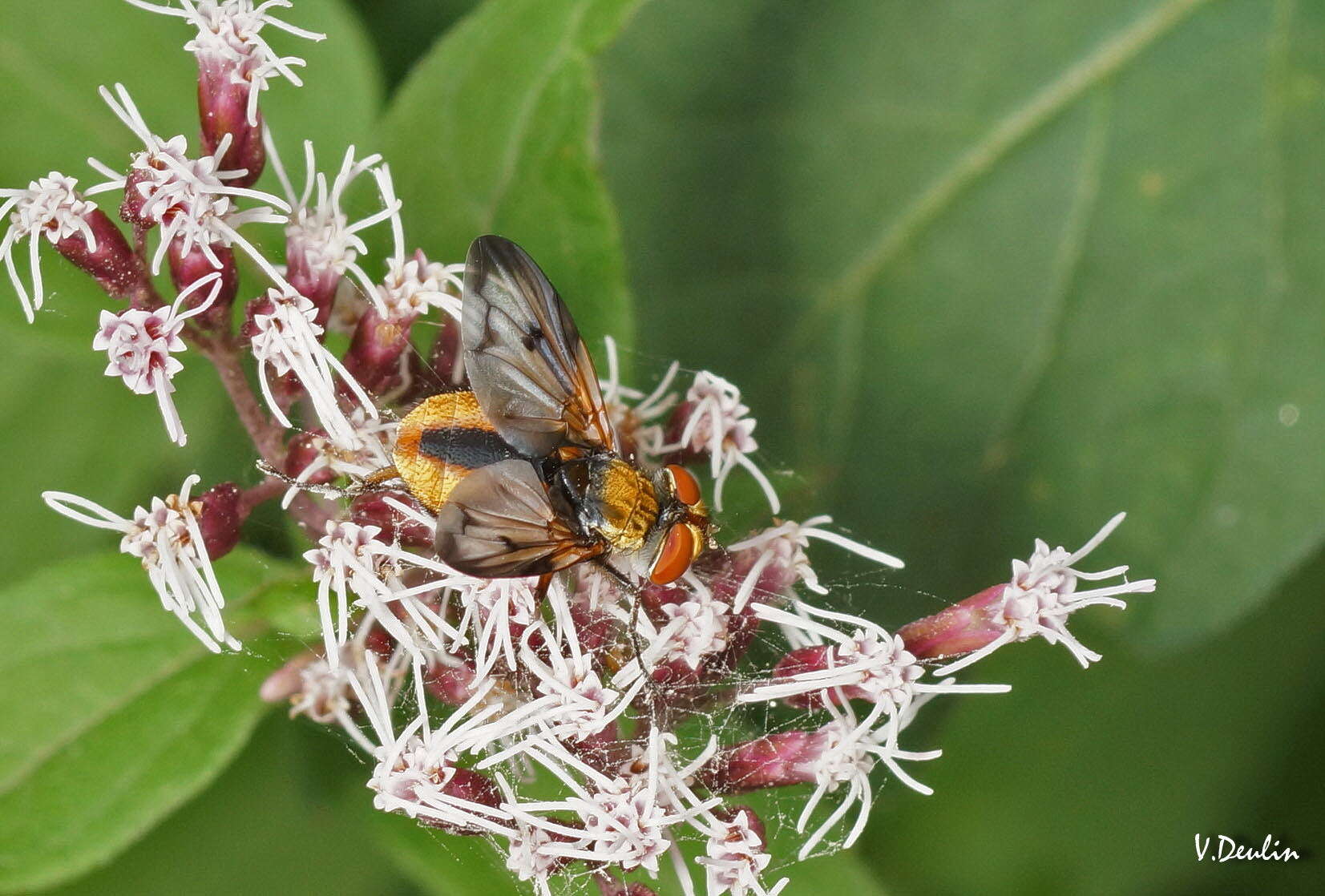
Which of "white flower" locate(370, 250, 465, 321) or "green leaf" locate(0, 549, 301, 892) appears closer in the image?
"white flower" locate(370, 250, 465, 321)

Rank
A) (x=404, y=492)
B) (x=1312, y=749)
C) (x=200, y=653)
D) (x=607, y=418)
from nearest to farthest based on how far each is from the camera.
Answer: (x=404, y=492) → (x=607, y=418) → (x=200, y=653) → (x=1312, y=749)

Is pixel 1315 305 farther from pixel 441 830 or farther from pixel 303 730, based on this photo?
pixel 303 730

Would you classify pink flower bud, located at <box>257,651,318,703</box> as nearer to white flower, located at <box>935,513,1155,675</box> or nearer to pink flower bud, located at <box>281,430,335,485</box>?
pink flower bud, located at <box>281,430,335,485</box>

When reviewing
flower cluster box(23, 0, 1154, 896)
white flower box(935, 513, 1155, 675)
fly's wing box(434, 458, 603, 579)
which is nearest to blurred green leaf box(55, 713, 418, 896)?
flower cluster box(23, 0, 1154, 896)

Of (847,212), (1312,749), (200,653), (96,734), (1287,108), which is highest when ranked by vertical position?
(1287,108)

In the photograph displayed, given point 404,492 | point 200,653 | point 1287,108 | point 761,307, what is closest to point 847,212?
point 761,307

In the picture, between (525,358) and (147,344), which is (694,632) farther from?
(147,344)

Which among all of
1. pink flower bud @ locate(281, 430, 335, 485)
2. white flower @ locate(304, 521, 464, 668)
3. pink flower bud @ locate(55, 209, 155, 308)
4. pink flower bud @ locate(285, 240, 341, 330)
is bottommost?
white flower @ locate(304, 521, 464, 668)

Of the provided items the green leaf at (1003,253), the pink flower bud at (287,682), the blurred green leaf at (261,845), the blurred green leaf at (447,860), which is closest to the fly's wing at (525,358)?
the pink flower bud at (287,682)
